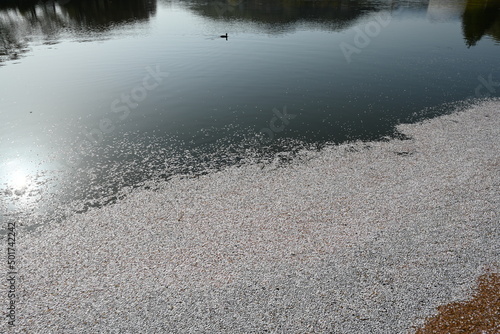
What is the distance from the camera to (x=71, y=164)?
1287 centimetres

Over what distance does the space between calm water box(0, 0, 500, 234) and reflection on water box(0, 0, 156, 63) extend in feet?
1.73

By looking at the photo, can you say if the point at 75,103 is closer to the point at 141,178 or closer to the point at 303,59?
the point at 141,178

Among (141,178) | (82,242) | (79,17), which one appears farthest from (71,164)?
(79,17)

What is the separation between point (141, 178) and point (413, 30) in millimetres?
42138
